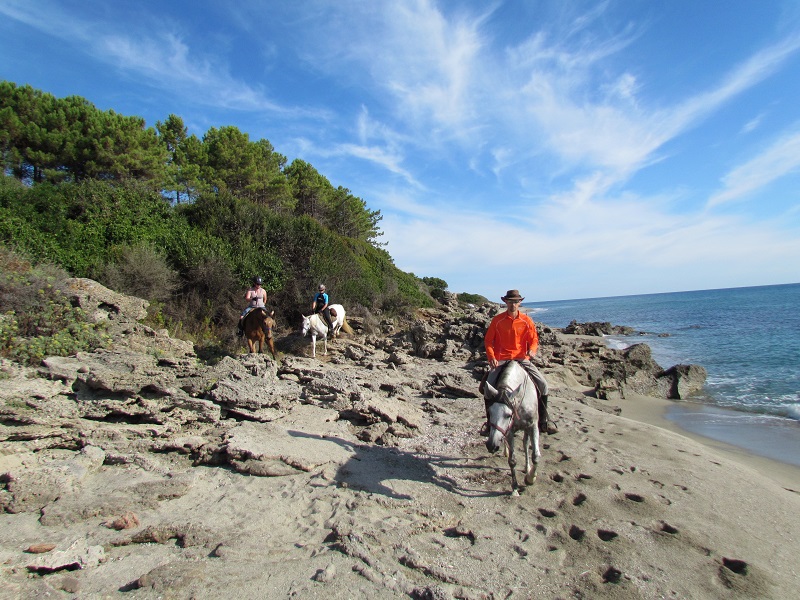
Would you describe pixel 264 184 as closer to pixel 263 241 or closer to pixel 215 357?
pixel 263 241

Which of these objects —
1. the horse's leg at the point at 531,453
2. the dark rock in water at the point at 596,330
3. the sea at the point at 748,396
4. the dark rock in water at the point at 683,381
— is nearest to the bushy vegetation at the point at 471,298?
the dark rock in water at the point at 596,330

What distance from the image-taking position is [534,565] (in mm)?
3332

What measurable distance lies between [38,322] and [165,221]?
9332mm

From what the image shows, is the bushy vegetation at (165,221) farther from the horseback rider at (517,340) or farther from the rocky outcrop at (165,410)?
the horseback rider at (517,340)

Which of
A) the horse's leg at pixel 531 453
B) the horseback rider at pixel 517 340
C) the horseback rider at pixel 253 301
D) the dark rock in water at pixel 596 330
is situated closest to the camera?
the horse's leg at pixel 531 453

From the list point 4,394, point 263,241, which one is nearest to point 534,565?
point 4,394

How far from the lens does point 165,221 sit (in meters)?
15.1

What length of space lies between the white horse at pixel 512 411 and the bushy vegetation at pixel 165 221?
6.77 meters

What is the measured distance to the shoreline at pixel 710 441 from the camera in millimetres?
6180

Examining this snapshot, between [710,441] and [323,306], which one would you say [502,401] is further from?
[323,306]

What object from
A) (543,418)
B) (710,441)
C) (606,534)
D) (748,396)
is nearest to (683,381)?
(748,396)

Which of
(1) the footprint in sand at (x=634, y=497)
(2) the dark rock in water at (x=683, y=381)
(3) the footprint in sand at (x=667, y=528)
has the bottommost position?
(2) the dark rock in water at (x=683, y=381)

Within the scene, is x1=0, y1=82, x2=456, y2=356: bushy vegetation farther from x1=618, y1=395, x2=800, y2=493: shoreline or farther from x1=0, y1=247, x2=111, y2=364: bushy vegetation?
x1=618, y1=395, x2=800, y2=493: shoreline

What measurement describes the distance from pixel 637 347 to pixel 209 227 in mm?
17129
